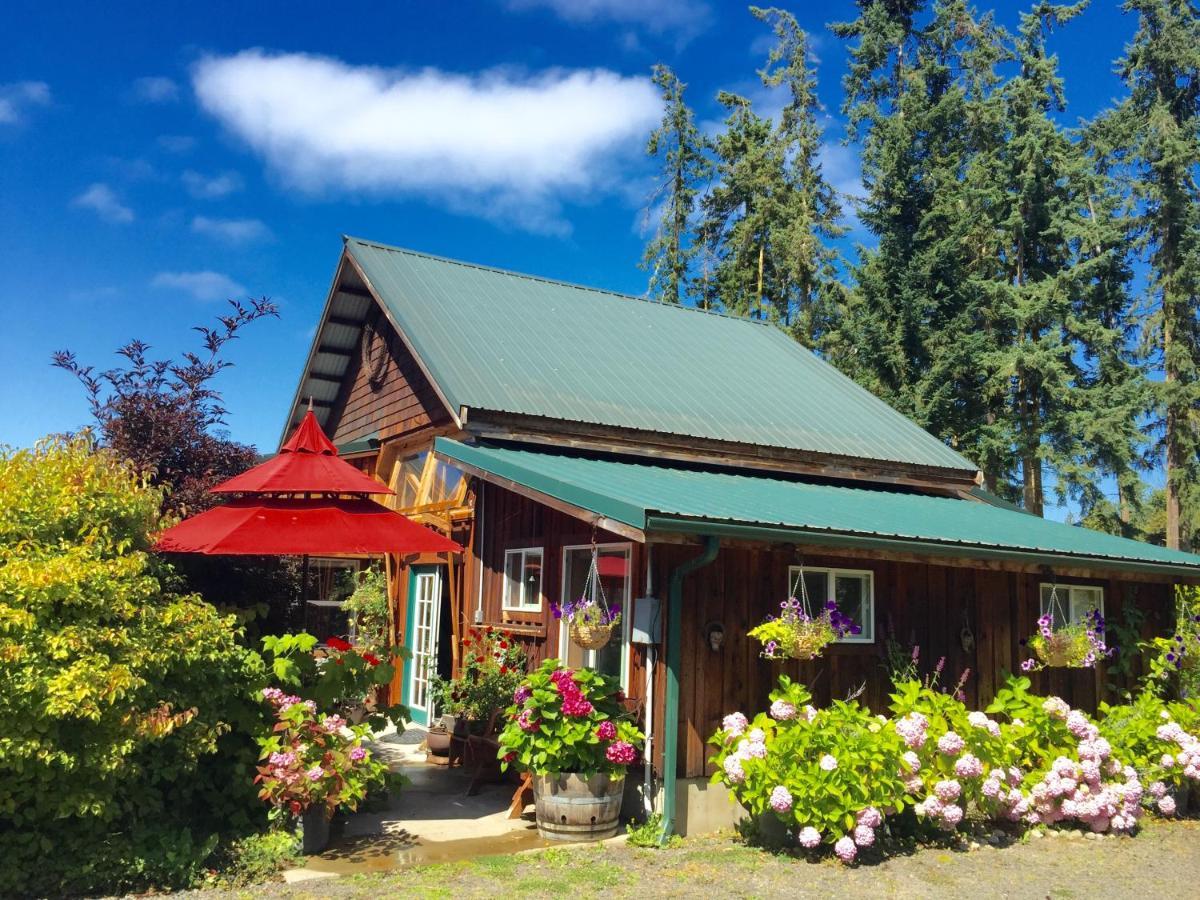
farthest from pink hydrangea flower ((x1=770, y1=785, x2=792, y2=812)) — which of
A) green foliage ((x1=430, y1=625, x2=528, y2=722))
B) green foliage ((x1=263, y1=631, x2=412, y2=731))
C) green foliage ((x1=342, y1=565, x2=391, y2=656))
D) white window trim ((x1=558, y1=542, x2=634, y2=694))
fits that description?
green foliage ((x1=342, y1=565, x2=391, y2=656))

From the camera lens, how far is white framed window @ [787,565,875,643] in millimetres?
8719

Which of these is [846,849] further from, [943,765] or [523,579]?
[523,579]

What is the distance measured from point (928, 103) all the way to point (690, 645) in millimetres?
23642

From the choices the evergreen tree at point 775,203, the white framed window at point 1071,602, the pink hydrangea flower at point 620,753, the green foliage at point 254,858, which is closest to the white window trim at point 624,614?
the pink hydrangea flower at point 620,753

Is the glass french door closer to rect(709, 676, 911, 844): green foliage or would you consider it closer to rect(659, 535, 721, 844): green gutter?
rect(659, 535, 721, 844): green gutter

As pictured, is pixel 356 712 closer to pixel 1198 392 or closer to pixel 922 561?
pixel 922 561

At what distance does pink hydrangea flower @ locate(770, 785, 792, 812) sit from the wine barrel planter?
122 centimetres

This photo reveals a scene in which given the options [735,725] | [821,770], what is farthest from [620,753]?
[821,770]

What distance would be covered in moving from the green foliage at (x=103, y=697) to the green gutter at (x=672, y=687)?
303cm

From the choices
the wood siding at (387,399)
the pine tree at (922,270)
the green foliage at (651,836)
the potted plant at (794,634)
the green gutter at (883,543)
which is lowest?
the green foliage at (651,836)

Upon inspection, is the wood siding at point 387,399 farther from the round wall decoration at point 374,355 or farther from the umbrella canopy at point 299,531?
the umbrella canopy at point 299,531

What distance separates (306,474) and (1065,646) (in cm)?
729

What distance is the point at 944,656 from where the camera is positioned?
368 inches

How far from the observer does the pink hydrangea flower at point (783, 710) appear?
290 inches
